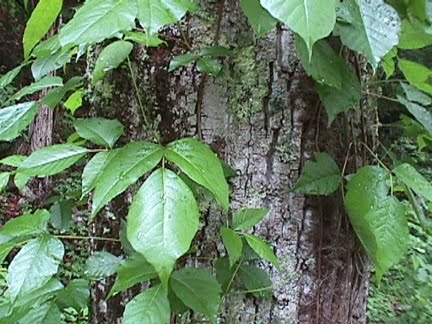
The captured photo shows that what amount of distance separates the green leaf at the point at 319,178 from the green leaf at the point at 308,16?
0.35m

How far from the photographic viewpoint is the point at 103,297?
90 centimetres

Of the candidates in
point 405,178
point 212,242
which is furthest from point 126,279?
point 405,178

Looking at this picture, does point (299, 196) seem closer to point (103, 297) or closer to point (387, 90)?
point (103, 297)

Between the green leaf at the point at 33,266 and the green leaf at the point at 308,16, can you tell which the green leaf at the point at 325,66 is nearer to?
the green leaf at the point at 308,16

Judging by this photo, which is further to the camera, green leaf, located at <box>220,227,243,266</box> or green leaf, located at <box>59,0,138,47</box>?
green leaf, located at <box>220,227,243,266</box>

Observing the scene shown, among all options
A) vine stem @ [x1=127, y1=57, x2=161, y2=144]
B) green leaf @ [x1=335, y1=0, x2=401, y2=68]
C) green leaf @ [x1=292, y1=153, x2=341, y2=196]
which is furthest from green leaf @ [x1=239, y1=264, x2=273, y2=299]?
green leaf @ [x1=335, y1=0, x2=401, y2=68]

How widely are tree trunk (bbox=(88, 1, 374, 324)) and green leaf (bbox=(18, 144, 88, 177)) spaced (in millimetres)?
162

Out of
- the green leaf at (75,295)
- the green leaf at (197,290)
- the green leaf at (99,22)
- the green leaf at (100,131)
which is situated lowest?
the green leaf at (75,295)

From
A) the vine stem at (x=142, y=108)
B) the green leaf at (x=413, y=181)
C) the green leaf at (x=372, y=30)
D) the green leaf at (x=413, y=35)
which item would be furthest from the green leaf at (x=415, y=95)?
the vine stem at (x=142, y=108)

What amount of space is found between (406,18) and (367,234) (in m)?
0.31

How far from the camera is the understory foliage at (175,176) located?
530mm

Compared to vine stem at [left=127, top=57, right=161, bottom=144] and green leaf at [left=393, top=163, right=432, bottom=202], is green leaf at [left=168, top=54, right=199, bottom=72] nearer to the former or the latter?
vine stem at [left=127, top=57, right=161, bottom=144]

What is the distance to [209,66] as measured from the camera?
77cm

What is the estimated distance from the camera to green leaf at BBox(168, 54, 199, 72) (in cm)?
78
